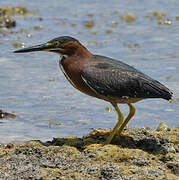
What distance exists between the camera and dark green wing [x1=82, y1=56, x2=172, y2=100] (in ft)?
21.7

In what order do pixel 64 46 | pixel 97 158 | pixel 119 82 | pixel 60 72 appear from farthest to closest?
1. pixel 60 72
2. pixel 64 46
3. pixel 119 82
4. pixel 97 158

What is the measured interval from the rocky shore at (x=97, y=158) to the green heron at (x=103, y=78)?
1.25 ft

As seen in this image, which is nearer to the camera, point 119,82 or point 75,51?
point 119,82

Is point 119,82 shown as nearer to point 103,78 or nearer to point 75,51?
point 103,78

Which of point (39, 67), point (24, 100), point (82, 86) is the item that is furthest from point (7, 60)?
point (82, 86)

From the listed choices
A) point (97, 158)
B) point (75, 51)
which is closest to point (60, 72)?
point (75, 51)

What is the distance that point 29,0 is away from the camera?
17594 millimetres

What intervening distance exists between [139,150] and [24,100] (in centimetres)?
388

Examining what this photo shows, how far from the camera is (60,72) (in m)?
11.1

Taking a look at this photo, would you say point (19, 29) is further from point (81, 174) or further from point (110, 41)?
point (81, 174)

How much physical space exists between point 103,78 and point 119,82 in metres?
0.20

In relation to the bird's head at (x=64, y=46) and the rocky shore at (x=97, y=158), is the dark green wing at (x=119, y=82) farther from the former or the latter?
the rocky shore at (x=97, y=158)

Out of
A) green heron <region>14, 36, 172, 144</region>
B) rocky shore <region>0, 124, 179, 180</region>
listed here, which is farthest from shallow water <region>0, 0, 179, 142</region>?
green heron <region>14, 36, 172, 144</region>

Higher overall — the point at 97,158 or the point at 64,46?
the point at 64,46
